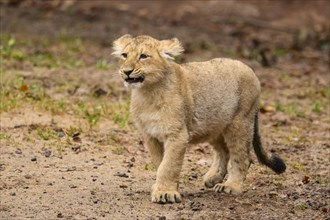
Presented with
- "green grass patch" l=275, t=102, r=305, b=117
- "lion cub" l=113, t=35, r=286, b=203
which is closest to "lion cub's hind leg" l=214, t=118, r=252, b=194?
"lion cub" l=113, t=35, r=286, b=203

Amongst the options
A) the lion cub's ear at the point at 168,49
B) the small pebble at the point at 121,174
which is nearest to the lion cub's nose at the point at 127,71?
the lion cub's ear at the point at 168,49

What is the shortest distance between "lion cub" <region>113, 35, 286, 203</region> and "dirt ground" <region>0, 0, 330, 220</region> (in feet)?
0.89

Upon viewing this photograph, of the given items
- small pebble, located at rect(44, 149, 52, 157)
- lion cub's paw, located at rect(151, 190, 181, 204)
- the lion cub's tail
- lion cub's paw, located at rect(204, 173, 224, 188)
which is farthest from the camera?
small pebble, located at rect(44, 149, 52, 157)

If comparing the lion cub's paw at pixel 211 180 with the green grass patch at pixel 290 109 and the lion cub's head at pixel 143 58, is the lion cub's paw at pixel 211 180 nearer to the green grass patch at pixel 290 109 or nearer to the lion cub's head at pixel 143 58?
the lion cub's head at pixel 143 58

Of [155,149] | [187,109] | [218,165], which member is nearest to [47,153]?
[155,149]

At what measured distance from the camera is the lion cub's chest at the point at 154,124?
842 cm

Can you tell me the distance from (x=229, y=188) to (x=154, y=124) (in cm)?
106

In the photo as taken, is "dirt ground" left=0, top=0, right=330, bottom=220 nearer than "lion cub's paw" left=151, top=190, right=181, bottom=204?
No

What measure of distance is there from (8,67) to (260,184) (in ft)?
17.0

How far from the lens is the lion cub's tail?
9469 millimetres

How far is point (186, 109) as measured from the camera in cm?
864

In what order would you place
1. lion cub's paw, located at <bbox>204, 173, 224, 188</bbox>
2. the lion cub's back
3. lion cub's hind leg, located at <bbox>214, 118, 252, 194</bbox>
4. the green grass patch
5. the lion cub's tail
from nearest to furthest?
the lion cub's back < lion cub's hind leg, located at <bbox>214, 118, 252, 194</bbox> < lion cub's paw, located at <bbox>204, 173, 224, 188</bbox> < the lion cub's tail < the green grass patch

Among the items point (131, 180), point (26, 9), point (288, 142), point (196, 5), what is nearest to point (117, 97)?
point (288, 142)

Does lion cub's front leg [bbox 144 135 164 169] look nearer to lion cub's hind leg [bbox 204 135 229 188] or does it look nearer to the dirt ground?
the dirt ground
